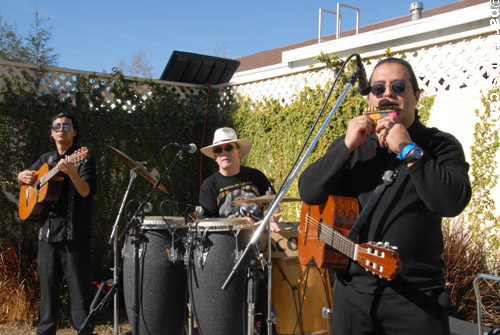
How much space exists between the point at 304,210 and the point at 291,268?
5.00 ft

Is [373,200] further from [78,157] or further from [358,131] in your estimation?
[78,157]

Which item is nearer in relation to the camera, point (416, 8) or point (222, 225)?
point (222, 225)

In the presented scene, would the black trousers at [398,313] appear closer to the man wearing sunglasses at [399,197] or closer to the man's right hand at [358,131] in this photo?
the man wearing sunglasses at [399,197]

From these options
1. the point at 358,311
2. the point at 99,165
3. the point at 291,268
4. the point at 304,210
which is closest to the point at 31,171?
the point at 99,165

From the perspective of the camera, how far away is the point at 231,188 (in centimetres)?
461

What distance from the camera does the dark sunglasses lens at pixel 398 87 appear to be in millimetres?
2076

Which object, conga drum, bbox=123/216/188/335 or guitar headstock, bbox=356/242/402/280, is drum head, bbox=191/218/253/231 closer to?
conga drum, bbox=123/216/188/335

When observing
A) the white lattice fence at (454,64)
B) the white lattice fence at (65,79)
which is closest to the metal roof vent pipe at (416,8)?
the white lattice fence at (454,64)

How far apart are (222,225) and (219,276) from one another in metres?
0.41

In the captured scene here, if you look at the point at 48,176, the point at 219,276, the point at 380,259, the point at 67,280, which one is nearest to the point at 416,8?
the point at 219,276

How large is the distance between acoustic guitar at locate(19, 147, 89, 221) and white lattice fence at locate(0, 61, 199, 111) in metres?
2.49

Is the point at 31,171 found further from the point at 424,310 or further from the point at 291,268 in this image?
the point at 424,310

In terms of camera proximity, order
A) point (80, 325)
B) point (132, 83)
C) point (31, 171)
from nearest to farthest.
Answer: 1. point (80, 325)
2. point (31, 171)
3. point (132, 83)

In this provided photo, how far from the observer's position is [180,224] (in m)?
4.16
